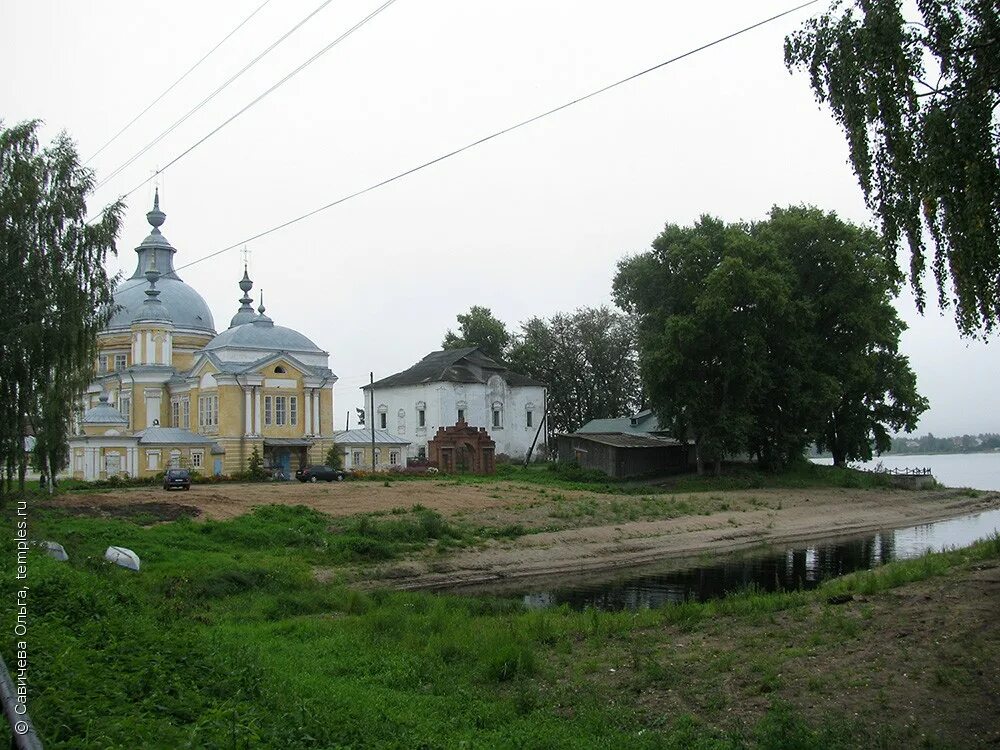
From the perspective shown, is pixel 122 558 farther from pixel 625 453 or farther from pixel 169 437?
pixel 625 453

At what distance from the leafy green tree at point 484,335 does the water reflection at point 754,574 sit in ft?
175

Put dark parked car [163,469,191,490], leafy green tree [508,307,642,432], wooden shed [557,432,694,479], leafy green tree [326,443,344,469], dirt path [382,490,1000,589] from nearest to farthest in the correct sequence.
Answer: dirt path [382,490,1000,589], dark parked car [163,469,191,490], wooden shed [557,432,694,479], leafy green tree [326,443,344,469], leafy green tree [508,307,642,432]

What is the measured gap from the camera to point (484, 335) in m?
89.1

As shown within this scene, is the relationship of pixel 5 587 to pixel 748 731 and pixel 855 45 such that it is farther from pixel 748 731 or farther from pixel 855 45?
pixel 855 45

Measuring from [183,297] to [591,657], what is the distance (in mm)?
61480

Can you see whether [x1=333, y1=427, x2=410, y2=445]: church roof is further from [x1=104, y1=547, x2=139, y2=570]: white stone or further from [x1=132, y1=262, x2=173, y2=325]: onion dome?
[x1=104, y1=547, x2=139, y2=570]: white stone

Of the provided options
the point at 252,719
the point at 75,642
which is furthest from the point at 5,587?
the point at 252,719

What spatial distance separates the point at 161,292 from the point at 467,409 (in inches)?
978

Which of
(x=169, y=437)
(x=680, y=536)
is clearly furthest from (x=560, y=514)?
(x=169, y=437)

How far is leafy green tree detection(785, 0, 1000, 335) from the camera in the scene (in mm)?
9891

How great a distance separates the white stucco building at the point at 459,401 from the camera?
234 ft

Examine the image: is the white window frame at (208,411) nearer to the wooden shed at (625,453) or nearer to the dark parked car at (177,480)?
the dark parked car at (177,480)

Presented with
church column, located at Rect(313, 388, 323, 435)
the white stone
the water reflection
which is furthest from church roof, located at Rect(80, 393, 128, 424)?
the water reflection

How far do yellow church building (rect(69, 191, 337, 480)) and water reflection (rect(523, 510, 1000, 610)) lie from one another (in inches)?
1420
